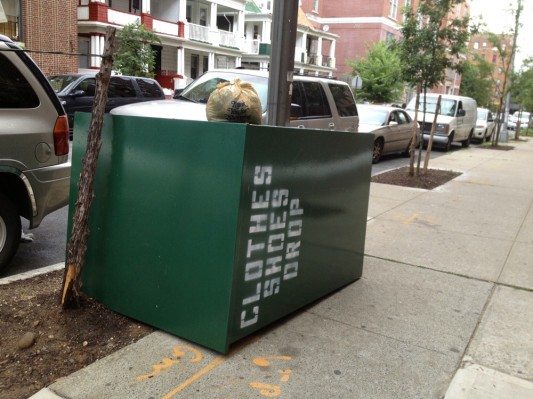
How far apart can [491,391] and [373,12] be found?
168 feet

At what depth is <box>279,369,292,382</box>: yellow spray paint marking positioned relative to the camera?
123 inches

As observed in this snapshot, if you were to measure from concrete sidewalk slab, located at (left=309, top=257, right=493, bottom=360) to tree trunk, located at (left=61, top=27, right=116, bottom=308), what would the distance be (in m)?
1.78

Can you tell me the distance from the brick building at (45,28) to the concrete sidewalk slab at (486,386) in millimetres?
20200

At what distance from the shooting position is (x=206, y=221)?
327cm

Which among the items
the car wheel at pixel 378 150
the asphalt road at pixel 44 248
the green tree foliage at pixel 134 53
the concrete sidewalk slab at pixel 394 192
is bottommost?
the asphalt road at pixel 44 248

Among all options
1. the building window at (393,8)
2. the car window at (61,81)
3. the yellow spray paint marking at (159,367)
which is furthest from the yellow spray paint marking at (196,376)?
the building window at (393,8)

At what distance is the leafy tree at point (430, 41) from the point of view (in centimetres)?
1149

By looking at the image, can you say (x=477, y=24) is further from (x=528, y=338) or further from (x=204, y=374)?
(x=204, y=374)

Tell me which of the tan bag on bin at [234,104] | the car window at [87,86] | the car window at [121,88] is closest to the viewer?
the tan bag on bin at [234,104]

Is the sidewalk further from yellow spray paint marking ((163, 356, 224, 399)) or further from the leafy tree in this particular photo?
the leafy tree

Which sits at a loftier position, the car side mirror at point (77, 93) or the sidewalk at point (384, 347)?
the car side mirror at point (77, 93)

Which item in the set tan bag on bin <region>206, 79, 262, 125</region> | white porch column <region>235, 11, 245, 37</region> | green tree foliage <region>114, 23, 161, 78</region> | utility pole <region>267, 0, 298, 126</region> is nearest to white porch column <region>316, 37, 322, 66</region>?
white porch column <region>235, 11, 245, 37</region>

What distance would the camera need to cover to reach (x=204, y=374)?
10.3 feet

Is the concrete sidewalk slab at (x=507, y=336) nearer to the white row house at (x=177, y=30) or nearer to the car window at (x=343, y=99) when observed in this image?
the car window at (x=343, y=99)
